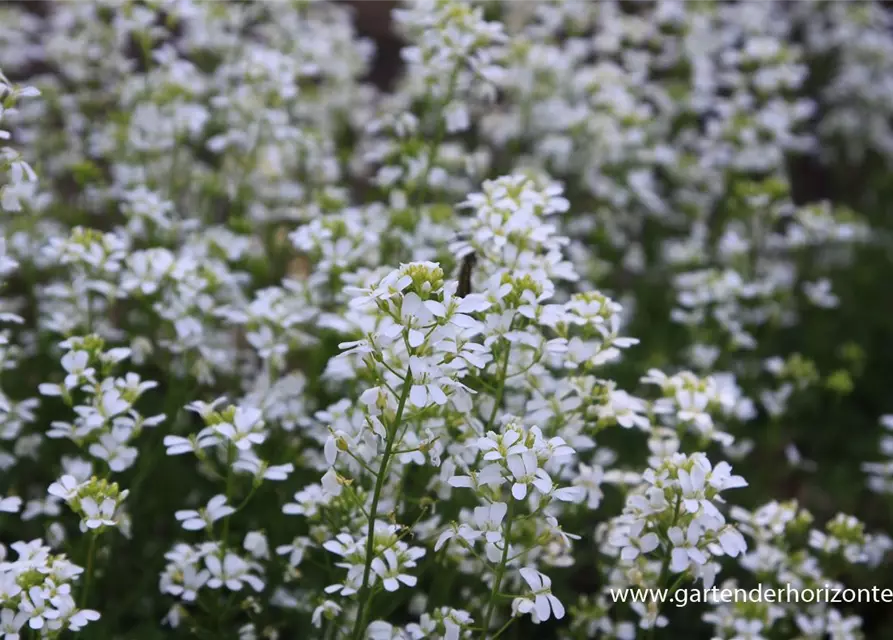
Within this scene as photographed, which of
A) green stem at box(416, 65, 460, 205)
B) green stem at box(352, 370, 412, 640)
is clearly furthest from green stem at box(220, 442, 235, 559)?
green stem at box(416, 65, 460, 205)

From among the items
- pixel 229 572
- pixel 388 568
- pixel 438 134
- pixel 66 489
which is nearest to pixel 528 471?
pixel 388 568

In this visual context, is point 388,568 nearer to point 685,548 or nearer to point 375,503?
point 375,503

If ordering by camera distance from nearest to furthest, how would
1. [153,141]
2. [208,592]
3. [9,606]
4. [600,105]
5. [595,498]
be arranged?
[9,606] < [595,498] < [208,592] < [153,141] < [600,105]

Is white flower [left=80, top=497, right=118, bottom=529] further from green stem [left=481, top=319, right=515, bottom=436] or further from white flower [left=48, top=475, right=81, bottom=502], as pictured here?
green stem [left=481, top=319, right=515, bottom=436]

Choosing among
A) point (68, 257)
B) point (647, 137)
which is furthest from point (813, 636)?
point (647, 137)

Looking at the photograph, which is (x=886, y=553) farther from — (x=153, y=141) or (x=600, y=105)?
(x=153, y=141)
